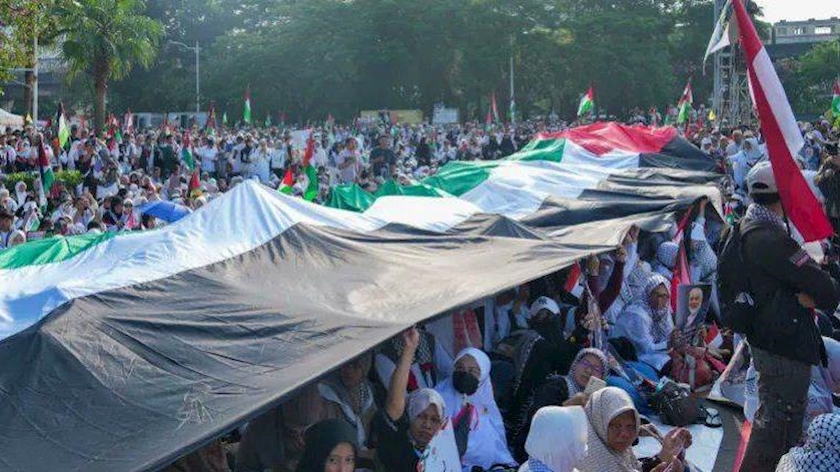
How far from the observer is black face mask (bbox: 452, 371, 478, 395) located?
22.2ft

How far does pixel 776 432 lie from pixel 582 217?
6.20 metres

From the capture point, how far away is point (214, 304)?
5.84m

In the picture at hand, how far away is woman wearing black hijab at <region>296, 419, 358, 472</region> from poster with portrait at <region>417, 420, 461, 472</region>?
1.93 ft

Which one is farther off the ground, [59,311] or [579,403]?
[59,311]

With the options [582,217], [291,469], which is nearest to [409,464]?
[291,469]

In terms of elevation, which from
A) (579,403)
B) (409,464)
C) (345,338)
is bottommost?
(409,464)

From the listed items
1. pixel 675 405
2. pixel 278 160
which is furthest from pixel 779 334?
pixel 278 160

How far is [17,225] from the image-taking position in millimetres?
13617

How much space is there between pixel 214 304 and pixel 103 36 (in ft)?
91.9

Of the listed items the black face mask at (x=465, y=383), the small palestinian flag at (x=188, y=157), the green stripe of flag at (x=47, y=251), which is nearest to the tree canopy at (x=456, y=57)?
the small palestinian flag at (x=188, y=157)

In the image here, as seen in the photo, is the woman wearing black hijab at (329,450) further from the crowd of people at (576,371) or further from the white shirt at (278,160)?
the white shirt at (278,160)

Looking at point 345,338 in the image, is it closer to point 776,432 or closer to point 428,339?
point 428,339

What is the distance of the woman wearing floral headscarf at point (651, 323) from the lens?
Answer: 360 inches

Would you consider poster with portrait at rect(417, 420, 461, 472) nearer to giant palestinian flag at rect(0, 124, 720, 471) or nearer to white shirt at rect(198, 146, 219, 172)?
giant palestinian flag at rect(0, 124, 720, 471)
